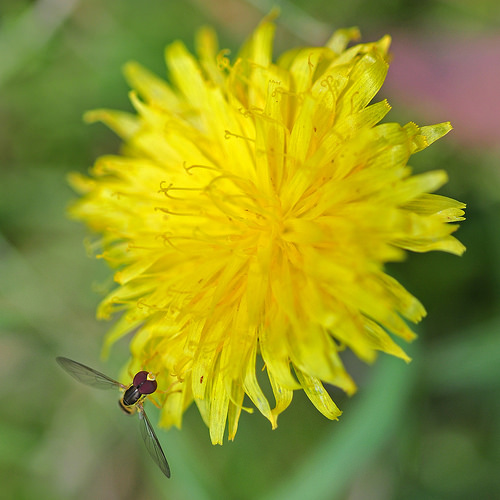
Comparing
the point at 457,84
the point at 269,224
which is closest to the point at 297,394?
the point at 269,224

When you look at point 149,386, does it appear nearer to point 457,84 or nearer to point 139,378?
point 139,378

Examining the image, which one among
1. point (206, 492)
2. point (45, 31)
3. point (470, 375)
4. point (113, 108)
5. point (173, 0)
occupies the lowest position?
point (206, 492)

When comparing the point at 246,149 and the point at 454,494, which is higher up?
the point at 246,149

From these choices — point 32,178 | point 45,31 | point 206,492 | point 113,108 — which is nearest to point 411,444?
point 206,492

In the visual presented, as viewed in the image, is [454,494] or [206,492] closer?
[206,492]

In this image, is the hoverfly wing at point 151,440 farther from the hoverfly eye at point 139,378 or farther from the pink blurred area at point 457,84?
the pink blurred area at point 457,84

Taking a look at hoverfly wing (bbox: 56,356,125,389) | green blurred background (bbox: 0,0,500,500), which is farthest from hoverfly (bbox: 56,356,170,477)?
green blurred background (bbox: 0,0,500,500)

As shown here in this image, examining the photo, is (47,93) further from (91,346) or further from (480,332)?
(480,332)

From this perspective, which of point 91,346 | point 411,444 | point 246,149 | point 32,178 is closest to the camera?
point 246,149

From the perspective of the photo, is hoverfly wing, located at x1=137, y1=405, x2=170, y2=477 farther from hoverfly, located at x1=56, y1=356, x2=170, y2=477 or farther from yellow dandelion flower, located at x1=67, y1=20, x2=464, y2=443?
yellow dandelion flower, located at x1=67, y1=20, x2=464, y2=443
